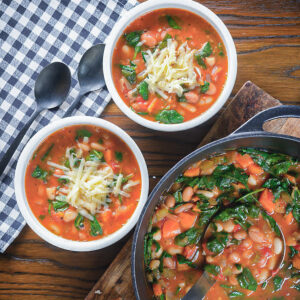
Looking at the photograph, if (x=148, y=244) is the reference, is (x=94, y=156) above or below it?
above

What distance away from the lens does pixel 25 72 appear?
263 centimetres

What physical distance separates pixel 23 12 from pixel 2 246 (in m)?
1.54

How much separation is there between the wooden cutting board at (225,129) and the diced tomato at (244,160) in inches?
8.8

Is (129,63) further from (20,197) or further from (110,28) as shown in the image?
(20,197)

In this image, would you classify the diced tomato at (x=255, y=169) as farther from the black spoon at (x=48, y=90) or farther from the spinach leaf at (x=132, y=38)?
the black spoon at (x=48, y=90)

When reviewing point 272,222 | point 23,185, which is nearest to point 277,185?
point 272,222

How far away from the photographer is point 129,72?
2428 millimetres

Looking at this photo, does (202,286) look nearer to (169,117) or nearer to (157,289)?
(157,289)

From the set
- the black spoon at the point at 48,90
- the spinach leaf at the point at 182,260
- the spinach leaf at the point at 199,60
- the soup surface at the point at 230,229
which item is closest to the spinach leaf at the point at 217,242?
the soup surface at the point at 230,229

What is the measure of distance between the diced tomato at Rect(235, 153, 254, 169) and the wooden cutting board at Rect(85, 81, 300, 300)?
22 centimetres

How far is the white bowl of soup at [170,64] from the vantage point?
238 cm

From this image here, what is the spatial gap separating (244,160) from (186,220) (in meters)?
0.51

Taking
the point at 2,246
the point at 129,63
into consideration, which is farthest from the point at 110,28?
the point at 2,246


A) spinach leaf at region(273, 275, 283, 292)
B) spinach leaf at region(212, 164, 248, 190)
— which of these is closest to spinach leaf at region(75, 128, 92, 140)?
spinach leaf at region(212, 164, 248, 190)
